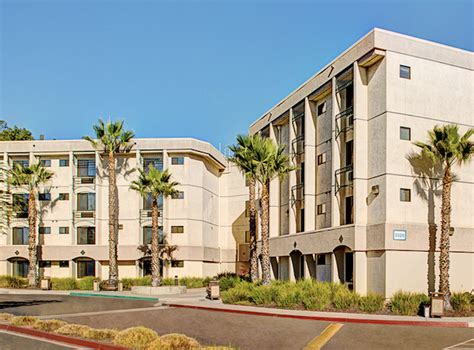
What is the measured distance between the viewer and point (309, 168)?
3459 cm

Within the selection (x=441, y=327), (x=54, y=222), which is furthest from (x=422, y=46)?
(x=54, y=222)

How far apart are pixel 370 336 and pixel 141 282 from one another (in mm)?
29838

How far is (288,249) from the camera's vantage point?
3575 cm

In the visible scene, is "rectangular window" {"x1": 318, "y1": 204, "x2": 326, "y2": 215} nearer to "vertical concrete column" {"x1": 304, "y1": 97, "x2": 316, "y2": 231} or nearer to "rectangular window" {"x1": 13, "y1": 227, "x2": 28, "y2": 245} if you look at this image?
"vertical concrete column" {"x1": 304, "y1": 97, "x2": 316, "y2": 231}

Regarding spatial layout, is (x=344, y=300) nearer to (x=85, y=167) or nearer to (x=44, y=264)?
(x=85, y=167)

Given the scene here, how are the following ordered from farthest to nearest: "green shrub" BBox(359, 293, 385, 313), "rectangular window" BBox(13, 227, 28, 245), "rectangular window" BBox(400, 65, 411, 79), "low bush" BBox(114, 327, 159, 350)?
"rectangular window" BBox(13, 227, 28, 245), "rectangular window" BBox(400, 65, 411, 79), "green shrub" BBox(359, 293, 385, 313), "low bush" BBox(114, 327, 159, 350)

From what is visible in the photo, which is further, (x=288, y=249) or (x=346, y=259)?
(x=288, y=249)

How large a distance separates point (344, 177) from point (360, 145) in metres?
2.75

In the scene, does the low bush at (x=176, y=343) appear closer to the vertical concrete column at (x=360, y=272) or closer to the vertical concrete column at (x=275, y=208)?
the vertical concrete column at (x=360, y=272)

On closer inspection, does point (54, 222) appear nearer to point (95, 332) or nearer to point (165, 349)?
point (95, 332)

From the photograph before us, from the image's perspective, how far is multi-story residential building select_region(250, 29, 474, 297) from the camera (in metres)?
26.1

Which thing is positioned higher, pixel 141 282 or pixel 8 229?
pixel 8 229

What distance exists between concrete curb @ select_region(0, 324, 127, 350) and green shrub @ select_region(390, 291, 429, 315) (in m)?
13.6

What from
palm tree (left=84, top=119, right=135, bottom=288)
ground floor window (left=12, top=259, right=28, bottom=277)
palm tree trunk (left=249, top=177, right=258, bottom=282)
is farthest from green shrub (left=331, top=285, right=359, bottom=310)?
ground floor window (left=12, top=259, right=28, bottom=277)
